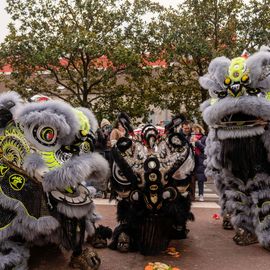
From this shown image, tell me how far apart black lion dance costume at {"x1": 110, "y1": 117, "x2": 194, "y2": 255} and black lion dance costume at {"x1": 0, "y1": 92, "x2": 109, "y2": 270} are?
50cm

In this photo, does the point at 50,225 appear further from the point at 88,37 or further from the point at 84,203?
the point at 88,37

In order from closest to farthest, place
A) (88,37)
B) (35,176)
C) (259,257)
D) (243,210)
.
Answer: (35,176) → (259,257) → (243,210) → (88,37)

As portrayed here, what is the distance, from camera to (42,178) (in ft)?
10.4

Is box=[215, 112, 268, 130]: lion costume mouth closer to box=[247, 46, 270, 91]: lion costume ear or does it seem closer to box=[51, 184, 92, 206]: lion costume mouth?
box=[247, 46, 270, 91]: lion costume ear

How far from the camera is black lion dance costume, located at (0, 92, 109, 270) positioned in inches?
125

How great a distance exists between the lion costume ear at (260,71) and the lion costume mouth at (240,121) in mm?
323

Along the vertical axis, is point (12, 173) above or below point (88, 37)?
below

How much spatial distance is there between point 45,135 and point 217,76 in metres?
2.07

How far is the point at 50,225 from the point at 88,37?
34.0ft

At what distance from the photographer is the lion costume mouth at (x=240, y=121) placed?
406 cm

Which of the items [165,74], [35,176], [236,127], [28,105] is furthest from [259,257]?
[165,74]

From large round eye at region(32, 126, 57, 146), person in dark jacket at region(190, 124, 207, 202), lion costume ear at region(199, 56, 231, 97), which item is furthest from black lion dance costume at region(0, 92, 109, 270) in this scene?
person in dark jacket at region(190, 124, 207, 202)

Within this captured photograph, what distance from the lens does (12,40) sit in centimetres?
1366

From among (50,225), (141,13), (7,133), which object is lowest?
(50,225)
